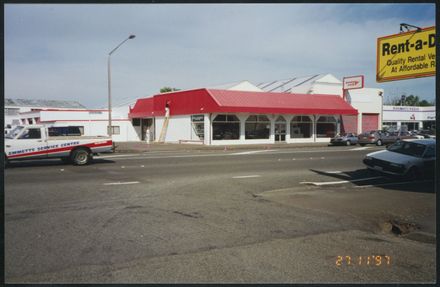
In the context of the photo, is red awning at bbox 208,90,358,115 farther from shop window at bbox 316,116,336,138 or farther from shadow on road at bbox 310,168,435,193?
shadow on road at bbox 310,168,435,193

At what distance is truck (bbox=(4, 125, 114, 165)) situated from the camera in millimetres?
16203

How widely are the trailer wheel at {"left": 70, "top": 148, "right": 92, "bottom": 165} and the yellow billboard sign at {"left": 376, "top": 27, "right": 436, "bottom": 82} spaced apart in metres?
12.5

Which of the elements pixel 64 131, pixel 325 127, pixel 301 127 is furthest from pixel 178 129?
pixel 64 131

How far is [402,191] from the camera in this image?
1105cm

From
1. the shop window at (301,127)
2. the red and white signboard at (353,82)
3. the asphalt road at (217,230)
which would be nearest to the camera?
the asphalt road at (217,230)

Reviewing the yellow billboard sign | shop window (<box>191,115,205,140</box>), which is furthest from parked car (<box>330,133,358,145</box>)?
the yellow billboard sign

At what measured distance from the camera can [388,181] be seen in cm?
1302

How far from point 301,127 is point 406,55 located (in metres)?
27.3

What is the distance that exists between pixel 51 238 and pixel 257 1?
473 centimetres

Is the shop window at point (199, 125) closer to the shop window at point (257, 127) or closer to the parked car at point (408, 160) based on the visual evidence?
the shop window at point (257, 127)

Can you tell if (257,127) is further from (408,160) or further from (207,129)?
(408,160)

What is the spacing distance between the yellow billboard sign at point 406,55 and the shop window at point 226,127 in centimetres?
2103

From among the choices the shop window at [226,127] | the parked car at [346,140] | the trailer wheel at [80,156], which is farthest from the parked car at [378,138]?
the trailer wheel at [80,156]

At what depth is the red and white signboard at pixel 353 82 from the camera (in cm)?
4438
